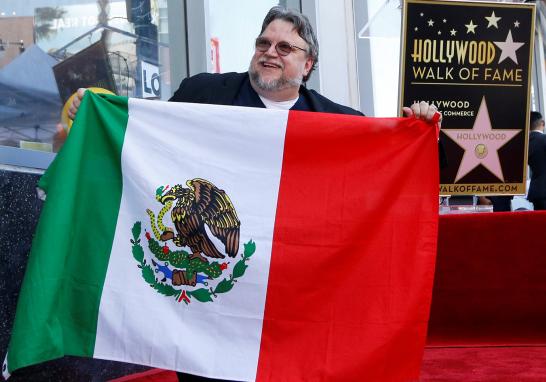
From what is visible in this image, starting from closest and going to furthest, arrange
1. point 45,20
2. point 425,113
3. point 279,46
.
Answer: point 425,113 < point 279,46 < point 45,20

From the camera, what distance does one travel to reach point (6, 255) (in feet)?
10.5

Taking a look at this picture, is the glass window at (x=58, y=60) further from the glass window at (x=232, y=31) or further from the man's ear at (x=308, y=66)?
the glass window at (x=232, y=31)

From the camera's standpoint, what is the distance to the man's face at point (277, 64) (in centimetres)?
305

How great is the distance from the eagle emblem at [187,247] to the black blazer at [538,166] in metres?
6.48

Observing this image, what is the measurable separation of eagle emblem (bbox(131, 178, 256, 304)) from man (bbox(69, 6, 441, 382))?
484mm

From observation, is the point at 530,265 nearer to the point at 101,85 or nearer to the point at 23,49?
the point at 101,85

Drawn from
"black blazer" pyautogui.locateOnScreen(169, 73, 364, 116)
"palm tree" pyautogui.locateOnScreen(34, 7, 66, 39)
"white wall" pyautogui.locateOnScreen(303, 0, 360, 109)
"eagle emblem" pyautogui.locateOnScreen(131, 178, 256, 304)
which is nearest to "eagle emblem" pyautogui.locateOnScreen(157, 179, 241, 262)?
"eagle emblem" pyautogui.locateOnScreen(131, 178, 256, 304)

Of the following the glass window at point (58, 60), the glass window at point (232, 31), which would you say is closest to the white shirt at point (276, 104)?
the glass window at point (58, 60)

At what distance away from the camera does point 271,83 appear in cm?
305

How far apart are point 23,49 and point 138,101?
97cm

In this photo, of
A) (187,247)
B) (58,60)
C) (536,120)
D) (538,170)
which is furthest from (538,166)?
(187,247)

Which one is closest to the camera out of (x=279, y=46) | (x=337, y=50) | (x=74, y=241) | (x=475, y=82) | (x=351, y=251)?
(x=74, y=241)

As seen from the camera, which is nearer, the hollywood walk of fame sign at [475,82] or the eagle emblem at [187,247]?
the eagle emblem at [187,247]

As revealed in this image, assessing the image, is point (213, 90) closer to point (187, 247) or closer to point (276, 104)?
point (276, 104)
